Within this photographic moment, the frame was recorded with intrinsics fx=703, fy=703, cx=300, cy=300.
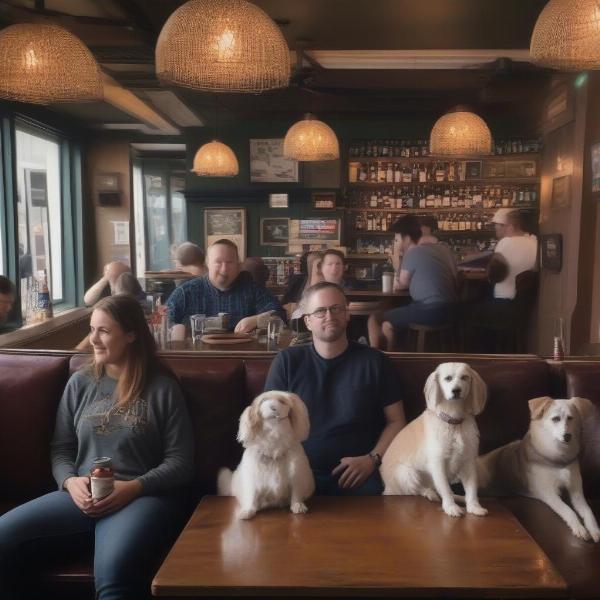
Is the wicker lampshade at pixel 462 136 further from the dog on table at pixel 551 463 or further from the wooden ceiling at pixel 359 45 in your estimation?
the dog on table at pixel 551 463

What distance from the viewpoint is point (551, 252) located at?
6.75m

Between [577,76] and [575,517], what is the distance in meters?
5.13

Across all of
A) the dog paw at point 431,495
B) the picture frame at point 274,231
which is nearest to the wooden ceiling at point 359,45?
the picture frame at point 274,231

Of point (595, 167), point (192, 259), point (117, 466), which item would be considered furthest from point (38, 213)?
point (117, 466)

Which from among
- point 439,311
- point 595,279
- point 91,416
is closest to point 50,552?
point 91,416

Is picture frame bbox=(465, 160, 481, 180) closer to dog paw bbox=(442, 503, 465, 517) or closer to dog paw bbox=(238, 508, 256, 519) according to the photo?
dog paw bbox=(442, 503, 465, 517)

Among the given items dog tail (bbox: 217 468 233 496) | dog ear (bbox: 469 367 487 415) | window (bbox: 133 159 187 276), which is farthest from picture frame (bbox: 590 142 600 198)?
window (bbox: 133 159 187 276)

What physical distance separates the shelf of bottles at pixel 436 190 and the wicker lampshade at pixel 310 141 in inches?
118

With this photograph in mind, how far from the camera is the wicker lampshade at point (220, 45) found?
7.85ft

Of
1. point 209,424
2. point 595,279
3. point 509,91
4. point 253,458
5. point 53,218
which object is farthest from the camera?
point 53,218

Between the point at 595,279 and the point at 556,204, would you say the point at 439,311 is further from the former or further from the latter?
the point at 556,204

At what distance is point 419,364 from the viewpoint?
2494mm

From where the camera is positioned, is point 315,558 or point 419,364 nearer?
point 315,558

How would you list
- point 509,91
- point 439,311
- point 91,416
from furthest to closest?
1. point 509,91
2. point 439,311
3. point 91,416
